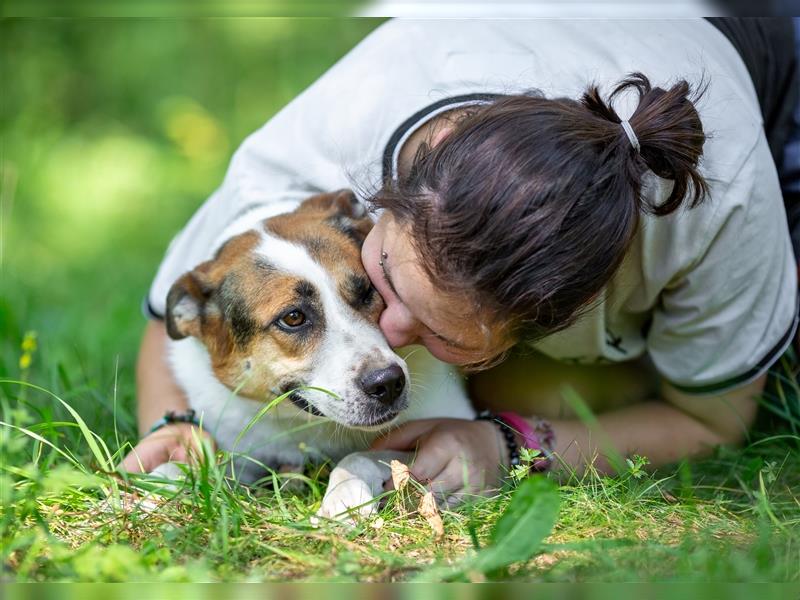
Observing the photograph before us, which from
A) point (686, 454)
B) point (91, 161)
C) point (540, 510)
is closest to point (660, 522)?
point (540, 510)

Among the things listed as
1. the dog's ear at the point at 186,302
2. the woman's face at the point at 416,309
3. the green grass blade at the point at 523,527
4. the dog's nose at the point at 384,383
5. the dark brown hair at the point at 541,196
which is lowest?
the green grass blade at the point at 523,527

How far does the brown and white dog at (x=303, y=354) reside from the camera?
2.81 m

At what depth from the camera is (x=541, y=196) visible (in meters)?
2.32

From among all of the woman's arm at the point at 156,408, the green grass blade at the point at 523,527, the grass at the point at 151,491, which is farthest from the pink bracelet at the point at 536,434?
the woman's arm at the point at 156,408

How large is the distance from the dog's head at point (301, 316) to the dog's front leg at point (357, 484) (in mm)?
136

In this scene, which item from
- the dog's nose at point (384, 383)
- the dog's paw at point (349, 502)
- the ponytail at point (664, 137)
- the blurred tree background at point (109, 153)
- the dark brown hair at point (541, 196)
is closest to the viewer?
the dark brown hair at point (541, 196)

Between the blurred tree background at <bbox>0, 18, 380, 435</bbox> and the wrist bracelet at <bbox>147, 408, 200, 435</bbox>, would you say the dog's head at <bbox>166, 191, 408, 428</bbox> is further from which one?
the blurred tree background at <bbox>0, 18, 380, 435</bbox>

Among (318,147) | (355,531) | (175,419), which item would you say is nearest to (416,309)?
(355,531)

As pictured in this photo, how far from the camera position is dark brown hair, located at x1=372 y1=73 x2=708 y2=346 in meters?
2.33

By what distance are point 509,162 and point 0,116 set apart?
4.42 m

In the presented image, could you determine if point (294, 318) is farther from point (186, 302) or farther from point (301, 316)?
point (186, 302)

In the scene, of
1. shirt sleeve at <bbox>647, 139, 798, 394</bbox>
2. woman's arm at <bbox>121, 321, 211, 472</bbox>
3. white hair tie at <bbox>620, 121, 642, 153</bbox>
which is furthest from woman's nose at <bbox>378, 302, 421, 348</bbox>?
shirt sleeve at <bbox>647, 139, 798, 394</bbox>

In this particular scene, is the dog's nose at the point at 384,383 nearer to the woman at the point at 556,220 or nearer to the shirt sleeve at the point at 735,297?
the woman at the point at 556,220

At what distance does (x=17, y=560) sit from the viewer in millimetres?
2186
